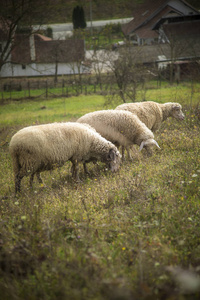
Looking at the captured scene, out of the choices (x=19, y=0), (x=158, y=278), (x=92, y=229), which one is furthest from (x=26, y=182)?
(x=19, y=0)

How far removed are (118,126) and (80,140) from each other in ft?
6.25

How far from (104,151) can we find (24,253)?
428 centimetres

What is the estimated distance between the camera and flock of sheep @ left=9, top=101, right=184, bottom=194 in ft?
19.3

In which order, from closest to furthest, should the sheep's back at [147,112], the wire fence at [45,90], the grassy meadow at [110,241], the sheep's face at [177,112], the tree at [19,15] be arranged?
1. the grassy meadow at [110,241]
2. the sheep's back at [147,112]
3. the sheep's face at [177,112]
4. the tree at [19,15]
5. the wire fence at [45,90]

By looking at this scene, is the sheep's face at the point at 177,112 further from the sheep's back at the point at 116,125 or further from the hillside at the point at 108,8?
the hillside at the point at 108,8

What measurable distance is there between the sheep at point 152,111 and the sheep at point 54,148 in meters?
2.66

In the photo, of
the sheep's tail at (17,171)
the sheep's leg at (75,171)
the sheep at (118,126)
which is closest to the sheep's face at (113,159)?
the sheep's leg at (75,171)

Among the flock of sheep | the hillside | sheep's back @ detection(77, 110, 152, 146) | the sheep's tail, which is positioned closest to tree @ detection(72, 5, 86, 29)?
the hillside

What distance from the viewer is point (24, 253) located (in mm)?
3162

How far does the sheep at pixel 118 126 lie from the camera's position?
26.8 ft

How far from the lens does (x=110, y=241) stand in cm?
364

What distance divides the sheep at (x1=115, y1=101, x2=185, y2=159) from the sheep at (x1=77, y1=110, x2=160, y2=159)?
1098 millimetres

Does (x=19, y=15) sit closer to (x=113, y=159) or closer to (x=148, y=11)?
(x=113, y=159)

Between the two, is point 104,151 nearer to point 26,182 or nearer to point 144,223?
point 26,182
